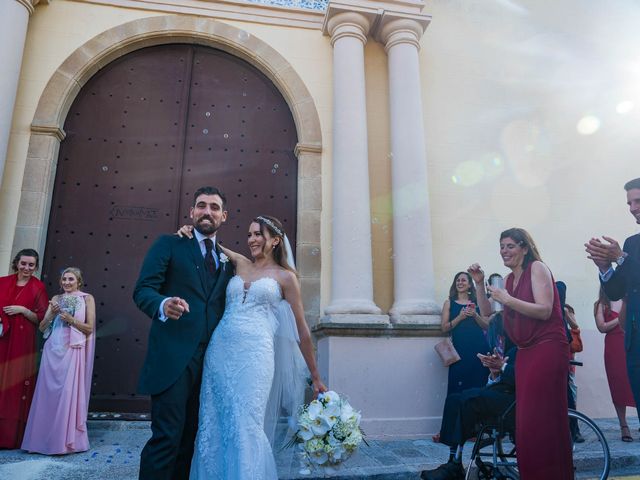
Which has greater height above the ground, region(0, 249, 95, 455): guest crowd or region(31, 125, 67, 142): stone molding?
region(31, 125, 67, 142): stone molding

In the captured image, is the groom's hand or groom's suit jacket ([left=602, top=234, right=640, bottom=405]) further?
groom's suit jacket ([left=602, top=234, right=640, bottom=405])

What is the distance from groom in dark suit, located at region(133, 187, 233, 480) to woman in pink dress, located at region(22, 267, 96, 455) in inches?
86.7

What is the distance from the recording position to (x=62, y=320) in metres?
4.89

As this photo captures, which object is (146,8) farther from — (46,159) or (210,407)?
(210,407)

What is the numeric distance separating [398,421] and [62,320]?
Answer: 3.71 metres

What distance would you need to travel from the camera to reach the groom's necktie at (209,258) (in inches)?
125

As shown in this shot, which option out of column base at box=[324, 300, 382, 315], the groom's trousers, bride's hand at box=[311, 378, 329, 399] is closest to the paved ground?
bride's hand at box=[311, 378, 329, 399]

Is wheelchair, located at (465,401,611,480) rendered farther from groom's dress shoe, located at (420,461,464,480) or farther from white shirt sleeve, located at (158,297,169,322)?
white shirt sleeve, located at (158,297,169,322)

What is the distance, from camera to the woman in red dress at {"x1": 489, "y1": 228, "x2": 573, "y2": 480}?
3.20 metres

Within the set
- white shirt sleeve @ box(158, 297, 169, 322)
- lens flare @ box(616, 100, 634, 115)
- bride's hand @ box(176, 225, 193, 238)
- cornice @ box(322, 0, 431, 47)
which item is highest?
cornice @ box(322, 0, 431, 47)

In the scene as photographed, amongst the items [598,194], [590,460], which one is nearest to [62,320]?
[590,460]

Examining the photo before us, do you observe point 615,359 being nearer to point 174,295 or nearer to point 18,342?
point 174,295

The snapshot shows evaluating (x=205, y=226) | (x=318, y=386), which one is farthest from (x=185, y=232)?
(x=318, y=386)

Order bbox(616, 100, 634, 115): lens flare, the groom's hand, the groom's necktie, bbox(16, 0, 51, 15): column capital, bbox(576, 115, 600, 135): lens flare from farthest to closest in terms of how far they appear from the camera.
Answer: bbox(616, 100, 634, 115): lens flare < bbox(576, 115, 600, 135): lens flare < bbox(16, 0, 51, 15): column capital < the groom's necktie < the groom's hand
